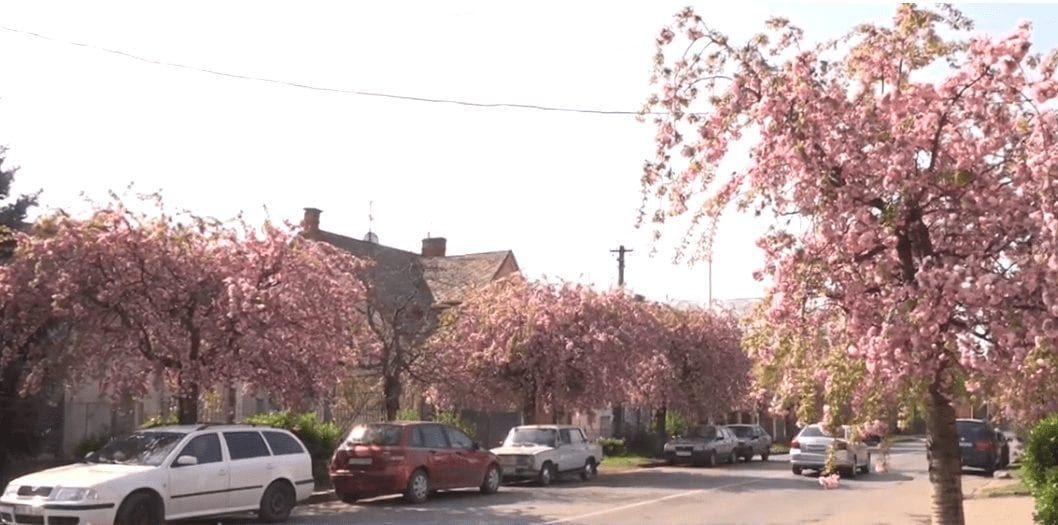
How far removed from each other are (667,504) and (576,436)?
7.36 metres

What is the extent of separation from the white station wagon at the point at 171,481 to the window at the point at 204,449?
0.05 ft

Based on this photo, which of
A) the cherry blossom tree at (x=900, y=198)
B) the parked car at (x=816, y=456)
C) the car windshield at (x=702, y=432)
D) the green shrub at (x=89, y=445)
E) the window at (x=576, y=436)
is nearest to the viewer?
the cherry blossom tree at (x=900, y=198)

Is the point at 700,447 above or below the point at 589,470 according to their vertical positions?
above

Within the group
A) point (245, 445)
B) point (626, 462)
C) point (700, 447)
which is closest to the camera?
point (245, 445)

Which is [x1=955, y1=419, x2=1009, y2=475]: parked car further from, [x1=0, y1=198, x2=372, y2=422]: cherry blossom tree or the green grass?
[x1=0, y1=198, x2=372, y2=422]: cherry blossom tree

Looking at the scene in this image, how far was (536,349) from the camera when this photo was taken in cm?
3041

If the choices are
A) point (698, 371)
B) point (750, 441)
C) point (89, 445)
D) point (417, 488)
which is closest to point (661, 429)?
point (698, 371)

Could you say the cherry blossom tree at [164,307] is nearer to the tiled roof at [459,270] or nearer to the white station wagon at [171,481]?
the white station wagon at [171,481]

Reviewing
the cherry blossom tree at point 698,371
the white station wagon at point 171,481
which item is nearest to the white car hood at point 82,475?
the white station wagon at point 171,481

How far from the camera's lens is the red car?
20.2 m

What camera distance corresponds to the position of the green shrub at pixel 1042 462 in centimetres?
1322

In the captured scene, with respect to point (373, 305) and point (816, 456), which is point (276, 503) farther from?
point (816, 456)

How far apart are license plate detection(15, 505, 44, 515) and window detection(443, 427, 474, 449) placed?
9395 millimetres

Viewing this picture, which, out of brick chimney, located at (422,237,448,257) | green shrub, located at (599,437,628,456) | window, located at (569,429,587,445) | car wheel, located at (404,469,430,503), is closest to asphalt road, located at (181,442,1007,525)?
car wheel, located at (404,469,430,503)
